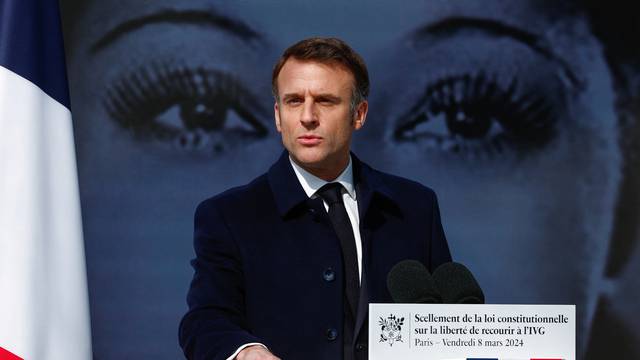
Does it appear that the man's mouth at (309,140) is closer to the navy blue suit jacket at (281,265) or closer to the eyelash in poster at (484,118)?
the navy blue suit jacket at (281,265)

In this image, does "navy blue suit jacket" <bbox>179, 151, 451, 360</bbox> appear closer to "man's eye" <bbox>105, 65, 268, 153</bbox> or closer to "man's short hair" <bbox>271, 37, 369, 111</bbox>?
"man's short hair" <bbox>271, 37, 369, 111</bbox>

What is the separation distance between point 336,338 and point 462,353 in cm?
51

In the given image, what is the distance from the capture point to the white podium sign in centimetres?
205

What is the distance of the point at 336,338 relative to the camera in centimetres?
252

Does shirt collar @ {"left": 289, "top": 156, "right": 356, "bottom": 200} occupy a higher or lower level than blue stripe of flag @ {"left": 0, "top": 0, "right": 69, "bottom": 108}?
lower

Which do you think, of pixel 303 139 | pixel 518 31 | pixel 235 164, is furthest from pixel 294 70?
pixel 518 31

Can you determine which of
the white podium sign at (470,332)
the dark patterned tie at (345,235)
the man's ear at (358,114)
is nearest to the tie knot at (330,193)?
the dark patterned tie at (345,235)

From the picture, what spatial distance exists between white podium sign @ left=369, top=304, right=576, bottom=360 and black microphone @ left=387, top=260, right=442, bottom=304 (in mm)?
96

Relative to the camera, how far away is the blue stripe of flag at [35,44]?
259 centimetres

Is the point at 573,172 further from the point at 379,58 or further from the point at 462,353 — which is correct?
the point at 462,353

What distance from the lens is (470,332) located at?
2070 mm

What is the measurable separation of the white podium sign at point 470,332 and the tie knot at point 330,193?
0.64m

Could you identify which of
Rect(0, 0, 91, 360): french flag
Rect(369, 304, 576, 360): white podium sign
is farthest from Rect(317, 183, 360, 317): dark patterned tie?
Rect(0, 0, 91, 360): french flag

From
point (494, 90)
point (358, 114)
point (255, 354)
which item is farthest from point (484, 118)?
point (255, 354)
